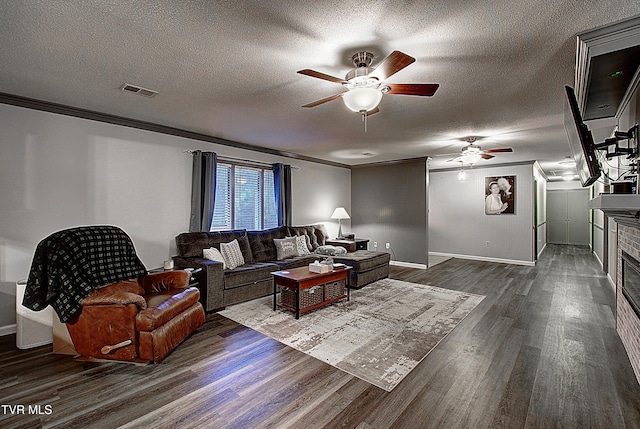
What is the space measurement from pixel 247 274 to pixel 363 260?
1993 millimetres

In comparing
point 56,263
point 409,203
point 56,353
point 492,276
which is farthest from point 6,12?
point 492,276

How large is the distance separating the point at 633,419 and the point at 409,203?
18.2 feet

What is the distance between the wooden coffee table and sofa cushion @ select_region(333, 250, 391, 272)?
757 mm

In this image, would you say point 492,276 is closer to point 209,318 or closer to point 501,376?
point 501,376

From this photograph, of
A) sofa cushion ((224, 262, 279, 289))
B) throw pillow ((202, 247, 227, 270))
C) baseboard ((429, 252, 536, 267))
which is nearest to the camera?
sofa cushion ((224, 262, 279, 289))

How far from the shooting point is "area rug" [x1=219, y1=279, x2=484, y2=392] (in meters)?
2.80

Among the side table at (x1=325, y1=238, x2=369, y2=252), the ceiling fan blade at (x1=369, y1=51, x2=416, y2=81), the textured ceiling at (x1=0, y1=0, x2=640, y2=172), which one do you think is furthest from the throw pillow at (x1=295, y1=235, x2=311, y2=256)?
the ceiling fan blade at (x1=369, y1=51, x2=416, y2=81)

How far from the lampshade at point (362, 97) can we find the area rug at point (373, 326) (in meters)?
2.23

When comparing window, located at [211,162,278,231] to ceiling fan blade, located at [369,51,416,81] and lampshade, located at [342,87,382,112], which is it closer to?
lampshade, located at [342,87,382,112]

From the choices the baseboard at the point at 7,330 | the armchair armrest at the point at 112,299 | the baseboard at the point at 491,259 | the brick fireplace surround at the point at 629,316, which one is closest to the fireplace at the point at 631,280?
the brick fireplace surround at the point at 629,316

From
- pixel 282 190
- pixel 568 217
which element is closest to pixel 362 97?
pixel 282 190

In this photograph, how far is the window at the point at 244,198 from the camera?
544 cm

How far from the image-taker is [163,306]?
2.91 metres

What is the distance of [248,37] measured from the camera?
85.5 inches
